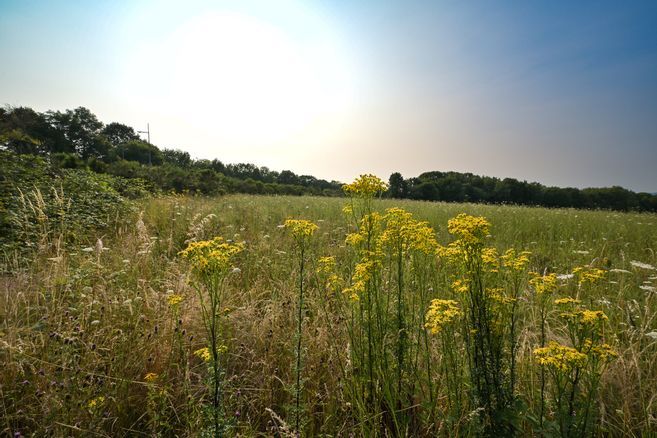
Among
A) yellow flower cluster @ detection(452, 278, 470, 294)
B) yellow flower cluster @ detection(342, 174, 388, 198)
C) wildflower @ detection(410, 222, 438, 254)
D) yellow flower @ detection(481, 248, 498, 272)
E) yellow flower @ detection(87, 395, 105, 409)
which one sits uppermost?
yellow flower cluster @ detection(342, 174, 388, 198)

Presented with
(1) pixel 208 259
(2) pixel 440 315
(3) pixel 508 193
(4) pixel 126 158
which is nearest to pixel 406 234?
(2) pixel 440 315

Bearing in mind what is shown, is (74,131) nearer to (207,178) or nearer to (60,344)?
(207,178)

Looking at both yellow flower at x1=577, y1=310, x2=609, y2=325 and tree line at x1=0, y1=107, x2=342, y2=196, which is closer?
yellow flower at x1=577, y1=310, x2=609, y2=325

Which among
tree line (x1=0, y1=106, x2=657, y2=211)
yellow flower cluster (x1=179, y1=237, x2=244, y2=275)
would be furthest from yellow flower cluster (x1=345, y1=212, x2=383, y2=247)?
tree line (x1=0, y1=106, x2=657, y2=211)

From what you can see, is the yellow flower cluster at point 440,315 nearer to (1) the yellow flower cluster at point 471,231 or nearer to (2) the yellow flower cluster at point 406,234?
(1) the yellow flower cluster at point 471,231

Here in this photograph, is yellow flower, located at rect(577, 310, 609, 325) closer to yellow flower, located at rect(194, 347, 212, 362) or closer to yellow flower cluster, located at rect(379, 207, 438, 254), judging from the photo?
yellow flower cluster, located at rect(379, 207, 438, 254)

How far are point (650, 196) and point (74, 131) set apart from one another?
274 ft

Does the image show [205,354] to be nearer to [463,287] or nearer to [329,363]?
[329,363]

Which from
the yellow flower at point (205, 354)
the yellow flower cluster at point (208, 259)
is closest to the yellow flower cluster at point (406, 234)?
the yellow flower cluster at point (208, 259)

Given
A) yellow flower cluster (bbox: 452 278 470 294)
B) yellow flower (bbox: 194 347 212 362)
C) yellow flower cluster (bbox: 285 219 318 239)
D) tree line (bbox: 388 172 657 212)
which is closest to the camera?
yellow flower (bbox: 194 347 212 362)

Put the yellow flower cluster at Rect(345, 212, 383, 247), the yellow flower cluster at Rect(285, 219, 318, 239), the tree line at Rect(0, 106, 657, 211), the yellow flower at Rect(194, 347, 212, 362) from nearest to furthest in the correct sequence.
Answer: the yellow flower at Rect(194, 347, 212, 362) < the yellow flower cluster at Rect(285, 219, 318, 239) < the yellow flower cluster at Rect(345, 212, 383, 247) < the tree line at Rect(0, 106, 657, 211)

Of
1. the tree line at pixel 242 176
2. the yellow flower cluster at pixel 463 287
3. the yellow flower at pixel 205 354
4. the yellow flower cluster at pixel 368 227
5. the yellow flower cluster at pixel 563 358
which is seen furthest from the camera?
the tree line at pixel 242 176

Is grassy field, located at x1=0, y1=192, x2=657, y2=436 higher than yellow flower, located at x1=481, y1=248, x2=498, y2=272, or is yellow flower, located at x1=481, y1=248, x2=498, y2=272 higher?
yellow flower, located at x1=481, y1=248, x2=498, y2=272

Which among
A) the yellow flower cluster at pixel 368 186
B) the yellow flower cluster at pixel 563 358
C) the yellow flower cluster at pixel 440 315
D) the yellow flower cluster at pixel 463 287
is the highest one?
the yellow flower cluster at pixel 368 186
